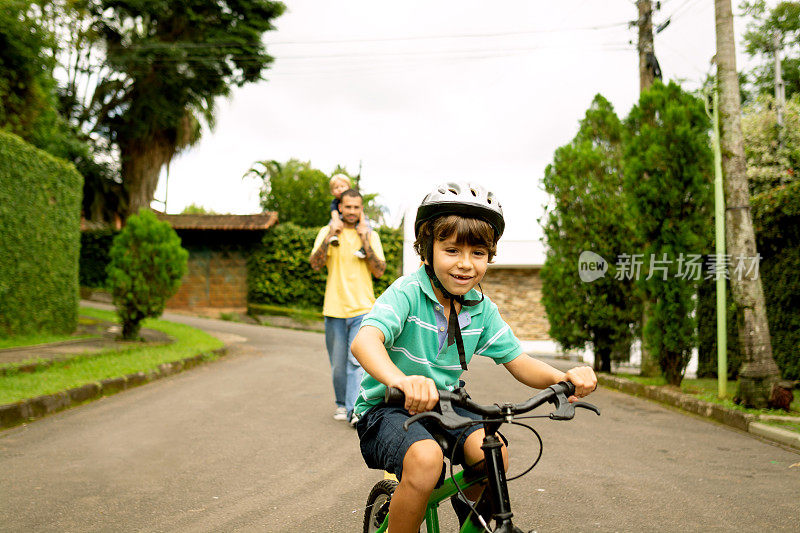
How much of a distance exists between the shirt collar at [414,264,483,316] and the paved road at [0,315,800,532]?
Result: 5.44 ft

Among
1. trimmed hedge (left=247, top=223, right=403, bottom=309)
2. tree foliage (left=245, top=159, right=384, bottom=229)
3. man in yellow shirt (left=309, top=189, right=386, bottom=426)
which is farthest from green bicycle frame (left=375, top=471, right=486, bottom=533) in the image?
tree foliage (left=245, top=159, right=384, bottom=229)

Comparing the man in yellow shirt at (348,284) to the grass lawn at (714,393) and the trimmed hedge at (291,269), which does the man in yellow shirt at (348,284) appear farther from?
the trimmed hedge at (291,269)

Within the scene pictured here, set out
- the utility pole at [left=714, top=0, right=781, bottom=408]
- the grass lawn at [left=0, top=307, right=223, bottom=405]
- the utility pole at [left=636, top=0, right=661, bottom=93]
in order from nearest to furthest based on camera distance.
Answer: the grass lawn at [left=0, top=307, right=223, bottom=405] < the utility pole at [left=714, top=0, right=781, bottom=408] < the utility pole at [left=636, top=0, right=661, bottom=93]

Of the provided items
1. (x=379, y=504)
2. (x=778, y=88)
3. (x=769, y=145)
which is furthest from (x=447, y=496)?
(x=778, y=88)

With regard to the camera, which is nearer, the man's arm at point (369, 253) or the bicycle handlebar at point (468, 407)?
the bicycle handlebar at point (468, 407)

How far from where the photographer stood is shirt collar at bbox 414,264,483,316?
8.27ft

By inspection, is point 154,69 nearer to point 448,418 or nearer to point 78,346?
point 78,346

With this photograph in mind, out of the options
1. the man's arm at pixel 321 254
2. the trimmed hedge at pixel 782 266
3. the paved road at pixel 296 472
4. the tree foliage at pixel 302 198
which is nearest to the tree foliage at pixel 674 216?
the trimmed hedge at pixel 782 266

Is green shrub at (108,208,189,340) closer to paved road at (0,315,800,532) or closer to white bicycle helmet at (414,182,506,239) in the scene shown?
paved road at (0,315,800,532)

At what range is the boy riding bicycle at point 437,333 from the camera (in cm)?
223

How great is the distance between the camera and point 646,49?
40.5 feet

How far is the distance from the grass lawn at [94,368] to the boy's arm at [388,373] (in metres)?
5.50

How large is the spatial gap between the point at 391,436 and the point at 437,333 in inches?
18.3

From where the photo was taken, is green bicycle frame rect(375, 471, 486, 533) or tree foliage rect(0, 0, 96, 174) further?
tree foliage rect(0, 0, 96, 174)
